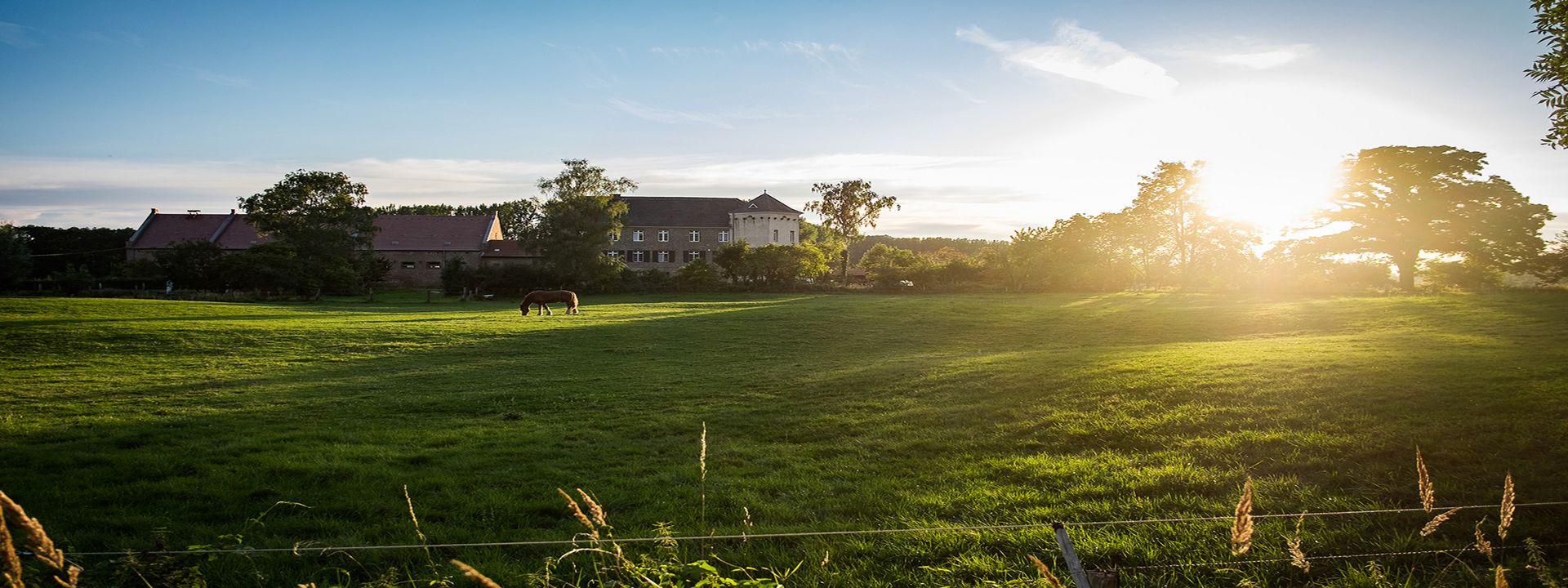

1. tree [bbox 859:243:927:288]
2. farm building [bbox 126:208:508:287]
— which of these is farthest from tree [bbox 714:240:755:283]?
farm building [bbox 126:208:508:287]

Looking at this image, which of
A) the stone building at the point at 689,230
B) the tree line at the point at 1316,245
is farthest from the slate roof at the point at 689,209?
the tree line at the point at 1316,245

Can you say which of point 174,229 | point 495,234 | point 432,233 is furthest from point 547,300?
point 174,229

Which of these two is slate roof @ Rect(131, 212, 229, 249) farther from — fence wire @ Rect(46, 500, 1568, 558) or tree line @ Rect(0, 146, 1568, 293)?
fence wire @ Rect(46, 500, 1568, 558)

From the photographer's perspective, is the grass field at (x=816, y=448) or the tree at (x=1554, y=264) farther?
the tree at (x=1554, y=264)

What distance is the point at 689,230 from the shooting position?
87.7m

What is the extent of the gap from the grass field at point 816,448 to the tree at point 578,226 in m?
40.3

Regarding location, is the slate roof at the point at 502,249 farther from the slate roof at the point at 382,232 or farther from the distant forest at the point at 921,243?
the distant forest at the point at 921,243

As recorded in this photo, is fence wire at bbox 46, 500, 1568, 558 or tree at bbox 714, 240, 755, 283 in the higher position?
tree at bbox 714, 240, 755, 283

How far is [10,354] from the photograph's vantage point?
55.3 ft

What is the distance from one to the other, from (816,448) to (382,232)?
80.3 m

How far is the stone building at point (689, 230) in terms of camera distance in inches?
3406

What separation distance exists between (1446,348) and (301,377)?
21.1m

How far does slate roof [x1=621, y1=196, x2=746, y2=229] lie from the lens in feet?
287

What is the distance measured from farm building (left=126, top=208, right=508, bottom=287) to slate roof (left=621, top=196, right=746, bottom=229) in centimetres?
1472
